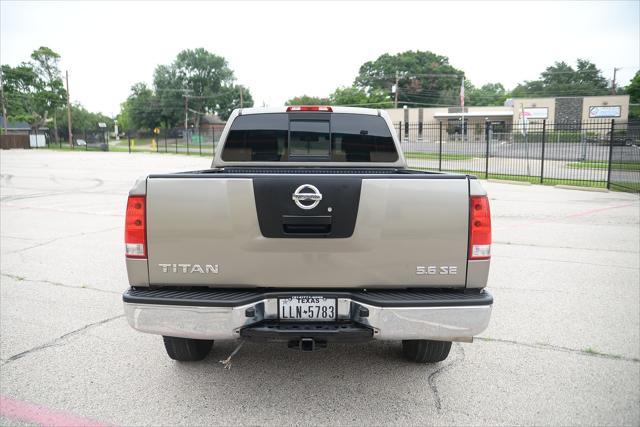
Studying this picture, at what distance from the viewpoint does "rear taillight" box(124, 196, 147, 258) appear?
313 centimetres

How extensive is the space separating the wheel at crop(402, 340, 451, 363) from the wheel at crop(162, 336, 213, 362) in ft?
5.17

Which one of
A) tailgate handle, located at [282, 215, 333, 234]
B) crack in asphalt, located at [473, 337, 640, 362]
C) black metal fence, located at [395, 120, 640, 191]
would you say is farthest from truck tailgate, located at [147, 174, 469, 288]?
black metal fence, located at [395, 120, 640, 191]

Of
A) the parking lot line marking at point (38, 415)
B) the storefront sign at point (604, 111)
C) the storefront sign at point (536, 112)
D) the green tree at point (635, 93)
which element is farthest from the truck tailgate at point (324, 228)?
the green tree at point (635, 93)

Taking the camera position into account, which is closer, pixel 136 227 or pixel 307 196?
pixel 307 196

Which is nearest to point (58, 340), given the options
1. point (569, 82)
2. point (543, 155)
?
point (543, 155)

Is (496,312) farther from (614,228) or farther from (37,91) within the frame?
(37,91)

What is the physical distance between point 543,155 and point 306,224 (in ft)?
59.1

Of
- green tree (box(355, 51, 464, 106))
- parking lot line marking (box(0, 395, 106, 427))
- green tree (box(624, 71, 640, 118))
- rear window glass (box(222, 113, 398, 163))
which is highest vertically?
green tree (box(355, 51, 464, 106))

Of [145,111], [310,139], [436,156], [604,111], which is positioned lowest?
[436,156]

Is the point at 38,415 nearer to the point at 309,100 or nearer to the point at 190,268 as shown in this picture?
the point at 190,268

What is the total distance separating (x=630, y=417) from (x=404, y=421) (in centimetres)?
140

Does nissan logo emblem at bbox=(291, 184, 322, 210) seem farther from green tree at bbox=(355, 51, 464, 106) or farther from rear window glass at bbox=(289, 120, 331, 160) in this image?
green tree at bbox=(355, 51, 464, 106)

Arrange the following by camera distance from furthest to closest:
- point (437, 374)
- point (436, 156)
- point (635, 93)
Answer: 1. point (635, 93)
2. point (436, 156)
3. point (437, 374)

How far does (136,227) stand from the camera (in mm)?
3146
